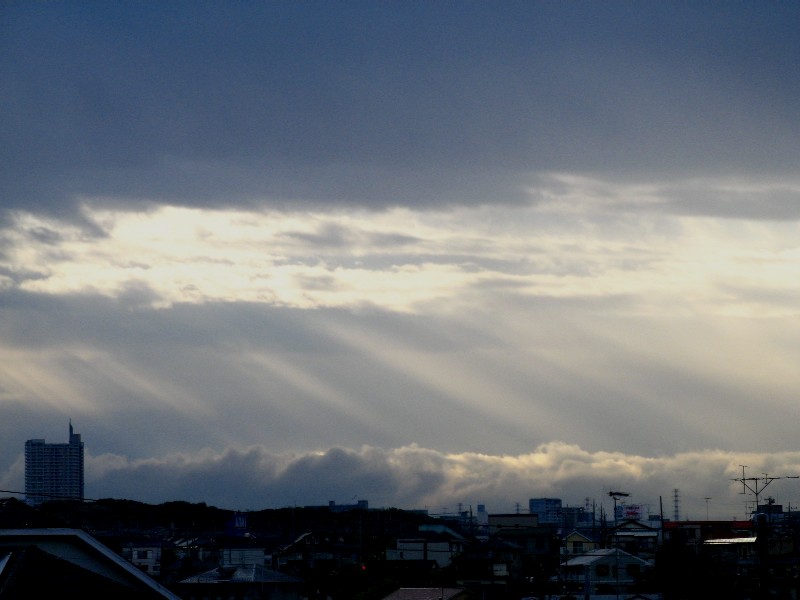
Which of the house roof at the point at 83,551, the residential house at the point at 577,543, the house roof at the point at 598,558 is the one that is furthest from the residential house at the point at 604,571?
the house roof at the point at 83,551

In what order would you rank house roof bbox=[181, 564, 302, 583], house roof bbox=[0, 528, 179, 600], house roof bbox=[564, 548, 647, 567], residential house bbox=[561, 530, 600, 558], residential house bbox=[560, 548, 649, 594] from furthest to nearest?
residential house bbox=[561, 530, 600, 558] → house roof bbox=[564, 548, 647, 567] → residential house bbox=[560, 548, 649, 594] → house roof bbox=[181, 564, 302, 583] → house roof bbox=[0, 528, 179, 600]

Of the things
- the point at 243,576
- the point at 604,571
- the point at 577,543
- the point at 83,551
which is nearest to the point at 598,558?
the point at 604,571

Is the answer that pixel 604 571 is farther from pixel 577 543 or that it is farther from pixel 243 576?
pixel 577 543

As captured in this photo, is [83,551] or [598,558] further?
[598,558]

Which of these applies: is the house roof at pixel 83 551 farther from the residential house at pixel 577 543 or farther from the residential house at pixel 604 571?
the residential house at pixel 577 543

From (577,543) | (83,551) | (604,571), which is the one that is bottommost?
(604,571)

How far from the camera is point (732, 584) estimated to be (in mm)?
65312

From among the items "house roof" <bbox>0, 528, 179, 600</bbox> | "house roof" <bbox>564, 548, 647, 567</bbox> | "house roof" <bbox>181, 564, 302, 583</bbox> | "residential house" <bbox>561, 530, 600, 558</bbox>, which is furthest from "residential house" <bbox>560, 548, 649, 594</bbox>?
"house roof" <bbox>0, 528, 179, 600</bbox>

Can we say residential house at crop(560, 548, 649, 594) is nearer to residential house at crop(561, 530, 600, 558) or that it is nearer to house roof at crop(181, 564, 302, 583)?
house roof at crop(181, 564, 302, 583)

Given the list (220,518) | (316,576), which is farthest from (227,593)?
(220,518)

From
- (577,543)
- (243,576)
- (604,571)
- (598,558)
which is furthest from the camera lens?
(577,543)

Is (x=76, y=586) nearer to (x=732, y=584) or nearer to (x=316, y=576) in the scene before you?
(x=732, y=584)

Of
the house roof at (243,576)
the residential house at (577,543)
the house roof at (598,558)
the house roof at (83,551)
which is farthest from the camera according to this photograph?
the residential house at (577,543)

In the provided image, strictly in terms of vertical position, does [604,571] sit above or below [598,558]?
below
